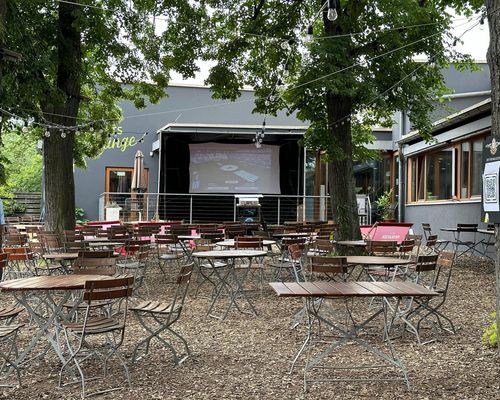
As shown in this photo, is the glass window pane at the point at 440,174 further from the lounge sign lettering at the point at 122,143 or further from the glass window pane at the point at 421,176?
the lounge sign lettering at the point at 122,143

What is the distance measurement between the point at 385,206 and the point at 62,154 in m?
11.9

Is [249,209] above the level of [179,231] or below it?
above

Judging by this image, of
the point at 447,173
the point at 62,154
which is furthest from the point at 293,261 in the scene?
the point at 447,173

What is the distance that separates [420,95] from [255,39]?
4238 millimetres

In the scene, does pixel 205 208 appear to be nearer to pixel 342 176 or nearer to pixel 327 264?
pixel 342 176

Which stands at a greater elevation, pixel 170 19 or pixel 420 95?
pixel 170 19

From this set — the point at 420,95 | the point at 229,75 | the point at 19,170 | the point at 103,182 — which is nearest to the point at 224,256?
the point at 420,95

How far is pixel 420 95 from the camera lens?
1202 cm

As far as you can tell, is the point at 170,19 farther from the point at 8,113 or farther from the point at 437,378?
the point at 437,378

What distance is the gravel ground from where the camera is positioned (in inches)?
157

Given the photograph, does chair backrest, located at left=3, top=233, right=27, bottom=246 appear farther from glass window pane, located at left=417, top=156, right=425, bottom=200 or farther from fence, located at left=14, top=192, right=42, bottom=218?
fence, located at left=14, top=192, right=42, bottom=218

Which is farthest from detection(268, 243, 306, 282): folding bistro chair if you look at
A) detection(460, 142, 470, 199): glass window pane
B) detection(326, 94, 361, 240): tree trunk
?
detection(460, 142, 470, 199): glass window pane

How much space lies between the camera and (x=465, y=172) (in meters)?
14.8

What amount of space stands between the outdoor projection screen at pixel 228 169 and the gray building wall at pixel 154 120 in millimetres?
1988
